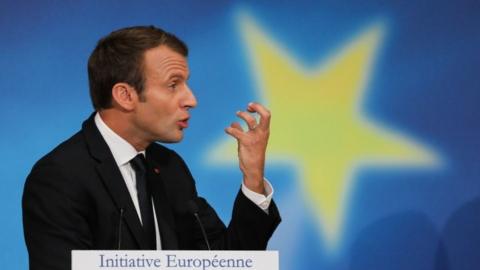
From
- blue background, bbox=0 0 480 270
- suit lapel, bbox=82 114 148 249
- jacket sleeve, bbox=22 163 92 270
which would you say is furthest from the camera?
blue background, bbox=0 0 480 270

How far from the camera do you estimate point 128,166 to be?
197 centimetres

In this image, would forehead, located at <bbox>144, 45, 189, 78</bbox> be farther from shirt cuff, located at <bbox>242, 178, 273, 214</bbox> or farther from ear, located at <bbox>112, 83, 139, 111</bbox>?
shirt cuff, located at <bbox>242, 178, 273, 214</bbox>

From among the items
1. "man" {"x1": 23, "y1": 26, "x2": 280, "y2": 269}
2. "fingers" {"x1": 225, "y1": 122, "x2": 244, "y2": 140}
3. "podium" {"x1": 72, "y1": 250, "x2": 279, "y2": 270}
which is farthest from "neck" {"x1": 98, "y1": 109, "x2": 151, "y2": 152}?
"podium" {"x1": 72, "y1": 250, "x2": 279, "y2": 270}

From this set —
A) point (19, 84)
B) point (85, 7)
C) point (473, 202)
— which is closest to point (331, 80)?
point (473, 202)

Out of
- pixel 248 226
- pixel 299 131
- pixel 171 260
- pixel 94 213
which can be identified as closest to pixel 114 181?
pixel 94 213

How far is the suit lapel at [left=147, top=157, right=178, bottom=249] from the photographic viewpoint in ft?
6.38

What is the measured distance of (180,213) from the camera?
2.05 m

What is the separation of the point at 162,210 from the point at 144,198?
6cm

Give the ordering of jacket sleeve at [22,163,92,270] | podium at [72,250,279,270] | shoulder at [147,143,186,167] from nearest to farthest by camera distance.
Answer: podium at [72,250,279,270] < jacket sleeve at [22,163,92,270] < shoulder at [147,143,186,167]

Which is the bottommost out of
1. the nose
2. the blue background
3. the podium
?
the podium

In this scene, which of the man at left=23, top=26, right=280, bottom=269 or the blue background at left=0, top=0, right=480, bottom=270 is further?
the blue background at left=0, top=0, right=480, bottom=270

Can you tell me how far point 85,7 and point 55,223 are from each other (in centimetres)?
113

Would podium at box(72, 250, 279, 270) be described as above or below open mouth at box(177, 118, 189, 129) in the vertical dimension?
below

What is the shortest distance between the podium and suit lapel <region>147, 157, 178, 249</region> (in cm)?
48
